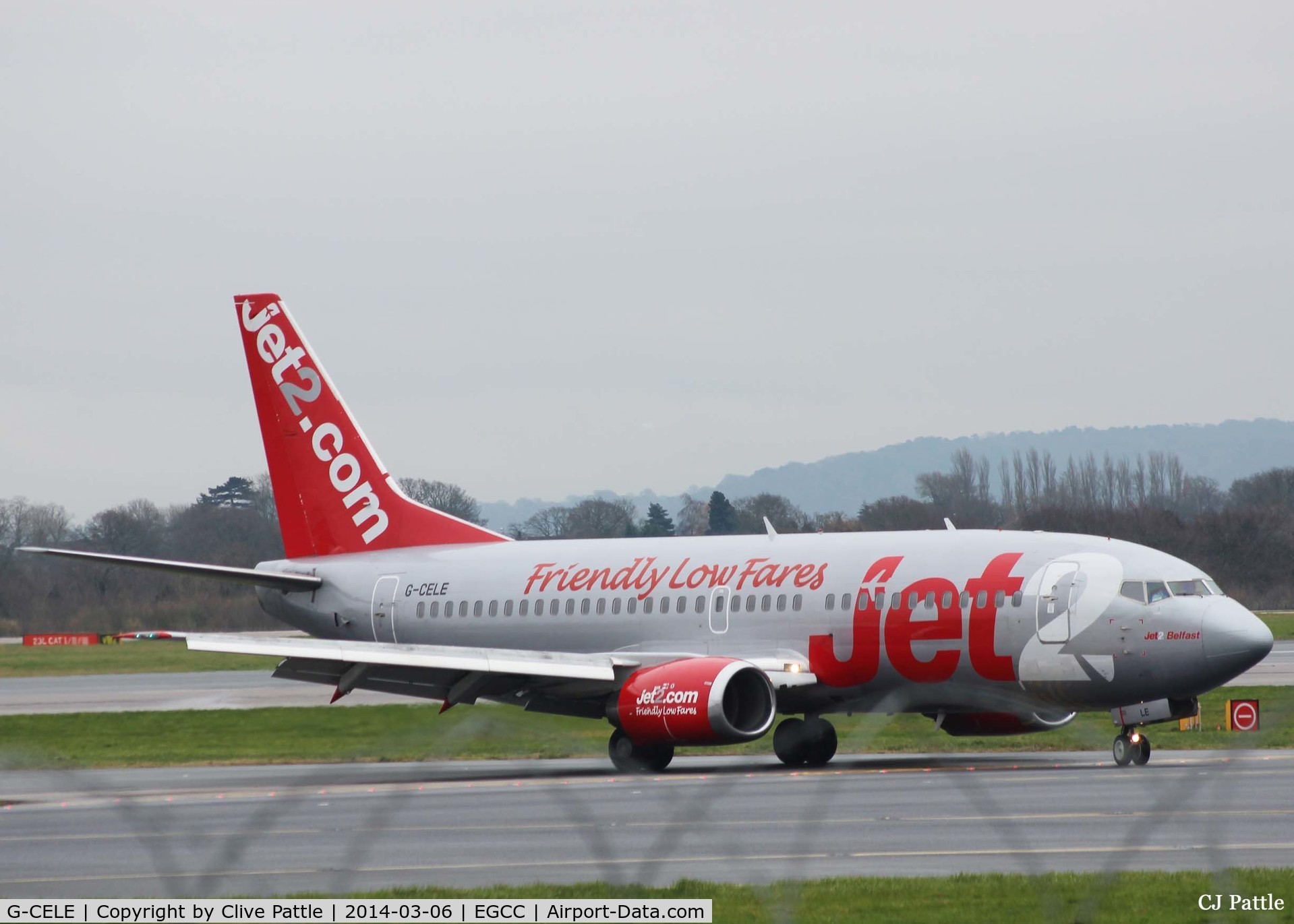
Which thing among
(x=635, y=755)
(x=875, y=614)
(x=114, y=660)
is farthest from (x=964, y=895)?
(x=114, y=660)

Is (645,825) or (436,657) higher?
(436,657)

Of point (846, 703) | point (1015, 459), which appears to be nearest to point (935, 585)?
point (846, 703)

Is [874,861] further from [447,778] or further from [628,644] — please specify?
[628,644]

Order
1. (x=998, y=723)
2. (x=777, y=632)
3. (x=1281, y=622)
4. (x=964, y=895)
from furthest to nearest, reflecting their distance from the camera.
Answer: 1. (x=1281, y=622)
2. (x=998, y=723)
3. (x=777, y=632)
4. (x=964, y=895)

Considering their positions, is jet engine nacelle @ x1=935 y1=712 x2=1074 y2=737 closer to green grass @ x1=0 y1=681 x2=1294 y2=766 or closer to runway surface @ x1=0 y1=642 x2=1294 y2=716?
green grass @ x1=0 y1=681 x2=1294 y2=766

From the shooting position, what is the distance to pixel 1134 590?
3241cm

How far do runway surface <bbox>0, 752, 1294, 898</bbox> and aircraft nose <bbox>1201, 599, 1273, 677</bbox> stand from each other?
1512 mm

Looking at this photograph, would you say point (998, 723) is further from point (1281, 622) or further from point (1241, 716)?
point (1281, 622)

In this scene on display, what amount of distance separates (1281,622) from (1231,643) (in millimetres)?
71034

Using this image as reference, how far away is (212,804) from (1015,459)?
174495 millimetres

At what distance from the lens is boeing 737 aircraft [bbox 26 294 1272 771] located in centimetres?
3241

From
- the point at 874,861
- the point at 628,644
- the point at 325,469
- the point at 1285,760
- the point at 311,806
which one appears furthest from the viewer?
the point at 325,469

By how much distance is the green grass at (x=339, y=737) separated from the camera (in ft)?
125

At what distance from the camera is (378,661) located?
34688 millimetres
